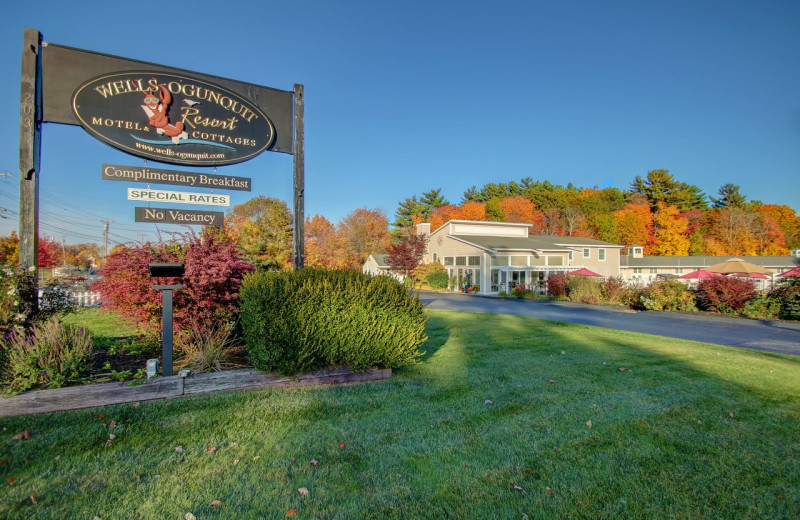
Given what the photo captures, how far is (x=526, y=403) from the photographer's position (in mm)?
4344

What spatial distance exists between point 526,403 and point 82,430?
166 inches

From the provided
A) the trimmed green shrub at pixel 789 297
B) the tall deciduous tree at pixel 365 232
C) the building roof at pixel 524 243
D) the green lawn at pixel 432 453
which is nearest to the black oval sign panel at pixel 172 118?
the green lawn at pixel 432 453

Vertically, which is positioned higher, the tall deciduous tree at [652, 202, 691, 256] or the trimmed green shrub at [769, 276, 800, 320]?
the tall deciduous tree at [652, 202, 691, 256]

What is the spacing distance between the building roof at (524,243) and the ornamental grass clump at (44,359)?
27960 mm

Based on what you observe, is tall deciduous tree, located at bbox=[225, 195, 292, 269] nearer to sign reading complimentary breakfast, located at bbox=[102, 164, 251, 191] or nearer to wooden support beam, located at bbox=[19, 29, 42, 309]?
sign reading complimentary breakfast, located at bbox=[102, 164, 251, 191]

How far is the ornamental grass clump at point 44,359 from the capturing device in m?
3.87

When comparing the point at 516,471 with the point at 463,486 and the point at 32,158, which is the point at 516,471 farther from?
the point at 32,158

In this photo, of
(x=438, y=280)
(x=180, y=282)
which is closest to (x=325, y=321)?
(x=180, y=282)

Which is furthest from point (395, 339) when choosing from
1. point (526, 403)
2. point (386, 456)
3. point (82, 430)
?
point (82, 430)

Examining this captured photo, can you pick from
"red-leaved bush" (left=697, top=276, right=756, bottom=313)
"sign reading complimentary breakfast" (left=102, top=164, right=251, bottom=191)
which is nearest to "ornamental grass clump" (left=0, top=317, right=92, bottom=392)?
"sign reading complimentary breakfast" (left=102, top=164, right=251, bottom=191)

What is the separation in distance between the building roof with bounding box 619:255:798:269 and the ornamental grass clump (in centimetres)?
4294

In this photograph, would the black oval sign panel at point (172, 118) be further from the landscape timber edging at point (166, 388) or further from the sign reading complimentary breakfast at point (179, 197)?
the landscape timber edging at point (166, 388)

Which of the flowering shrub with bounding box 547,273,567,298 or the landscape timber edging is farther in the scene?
the flowering shrub with bounding box 547,273,567,298

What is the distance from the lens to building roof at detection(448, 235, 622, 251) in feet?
102
